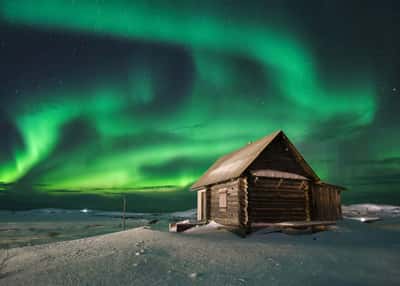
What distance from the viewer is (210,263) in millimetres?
9820

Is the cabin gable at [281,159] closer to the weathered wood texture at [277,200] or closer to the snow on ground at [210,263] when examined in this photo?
the weathered wood texture at [277,200]

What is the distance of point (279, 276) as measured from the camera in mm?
8703

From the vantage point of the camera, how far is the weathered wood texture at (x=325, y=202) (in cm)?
1955

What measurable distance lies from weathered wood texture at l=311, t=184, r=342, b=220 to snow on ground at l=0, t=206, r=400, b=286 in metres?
4.57

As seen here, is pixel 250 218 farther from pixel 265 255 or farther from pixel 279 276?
pixel 279 276

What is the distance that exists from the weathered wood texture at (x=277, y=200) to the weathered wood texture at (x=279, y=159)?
30.5 inches

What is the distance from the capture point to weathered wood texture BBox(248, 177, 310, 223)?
16.9 meters

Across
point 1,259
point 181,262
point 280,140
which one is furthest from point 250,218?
point 1,259

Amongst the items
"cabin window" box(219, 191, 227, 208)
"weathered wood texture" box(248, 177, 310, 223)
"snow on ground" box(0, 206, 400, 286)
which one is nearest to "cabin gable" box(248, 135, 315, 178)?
"weathered wood texture" box(248, 177, 310, 223)

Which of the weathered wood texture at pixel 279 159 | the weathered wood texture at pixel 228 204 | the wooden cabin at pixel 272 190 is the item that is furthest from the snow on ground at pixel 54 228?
the weathered wood texture at pixel 279 159

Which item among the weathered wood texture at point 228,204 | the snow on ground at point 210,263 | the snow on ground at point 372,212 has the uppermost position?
the weathered wood texture at point 228,204

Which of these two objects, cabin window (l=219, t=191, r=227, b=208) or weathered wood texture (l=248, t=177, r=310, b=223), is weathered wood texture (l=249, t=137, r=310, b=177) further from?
cabin window (l=219, t=191, r=227, b=208)

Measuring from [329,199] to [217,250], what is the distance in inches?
501

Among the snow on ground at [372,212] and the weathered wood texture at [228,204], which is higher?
the weathered wood texture at [228,204]
